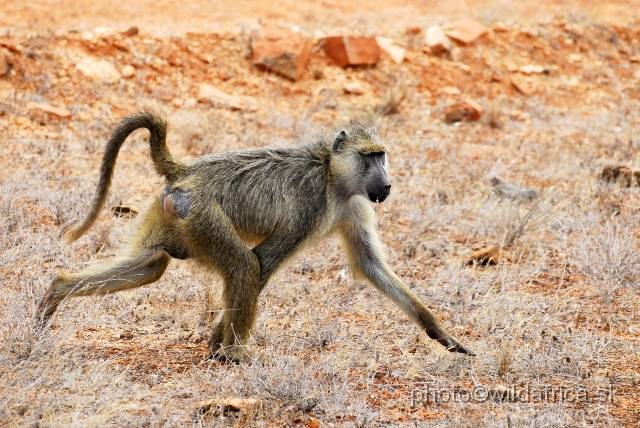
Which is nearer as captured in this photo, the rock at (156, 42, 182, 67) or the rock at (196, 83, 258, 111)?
the rock at (196, 83, 258, 111)

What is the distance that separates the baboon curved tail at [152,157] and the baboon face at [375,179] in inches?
41.1

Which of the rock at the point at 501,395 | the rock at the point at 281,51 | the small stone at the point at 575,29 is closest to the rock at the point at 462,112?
the rock at the point at 281,51

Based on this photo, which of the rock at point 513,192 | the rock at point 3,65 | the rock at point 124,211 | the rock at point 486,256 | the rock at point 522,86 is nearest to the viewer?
the rock at point 486,256

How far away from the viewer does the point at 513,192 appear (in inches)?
271

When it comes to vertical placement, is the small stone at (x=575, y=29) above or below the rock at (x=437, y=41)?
below

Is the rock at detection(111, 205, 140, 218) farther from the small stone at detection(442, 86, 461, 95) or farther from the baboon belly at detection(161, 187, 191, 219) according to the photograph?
the small stone at detection(442, 86, 461, 95)

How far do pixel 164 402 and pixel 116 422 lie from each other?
1.00 ft

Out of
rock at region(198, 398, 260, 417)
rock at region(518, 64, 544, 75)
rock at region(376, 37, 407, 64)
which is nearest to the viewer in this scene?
rock at region(198, 398, 260, 417)

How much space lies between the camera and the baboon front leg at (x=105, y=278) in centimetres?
402

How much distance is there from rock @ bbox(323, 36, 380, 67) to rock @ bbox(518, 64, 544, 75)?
266 cm

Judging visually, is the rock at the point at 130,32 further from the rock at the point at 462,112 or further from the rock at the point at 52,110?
the rock at the point at 462,112

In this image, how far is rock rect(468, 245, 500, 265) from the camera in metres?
5.68

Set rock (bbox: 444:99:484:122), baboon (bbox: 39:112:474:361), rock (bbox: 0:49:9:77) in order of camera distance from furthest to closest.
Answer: rock (bbox: 444:99:484:122) → rock (bbox: 0:49:9:77) → baboon (bbox: 39:112:474:361)

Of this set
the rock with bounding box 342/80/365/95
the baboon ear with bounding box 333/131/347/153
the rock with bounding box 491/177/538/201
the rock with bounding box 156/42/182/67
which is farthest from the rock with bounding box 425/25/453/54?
the baboon ear with bounding box 333/131/347/153
